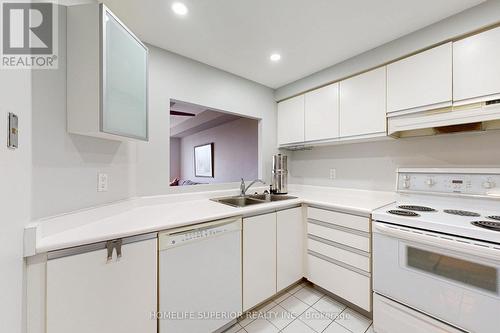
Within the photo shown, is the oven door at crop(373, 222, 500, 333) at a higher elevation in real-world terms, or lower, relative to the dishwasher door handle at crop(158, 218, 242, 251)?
lower

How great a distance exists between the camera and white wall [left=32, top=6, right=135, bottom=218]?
95cm

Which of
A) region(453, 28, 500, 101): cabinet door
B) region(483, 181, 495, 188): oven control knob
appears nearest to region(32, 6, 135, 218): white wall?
region(453, 28, 500, 101): cabinet door

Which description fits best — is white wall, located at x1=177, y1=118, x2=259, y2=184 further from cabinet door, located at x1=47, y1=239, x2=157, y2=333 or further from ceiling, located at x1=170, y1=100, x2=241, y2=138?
cabinet door, located at x1=47, y1=239, x2=157, y2=333

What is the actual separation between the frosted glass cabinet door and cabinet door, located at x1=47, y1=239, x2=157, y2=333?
26.1 inches

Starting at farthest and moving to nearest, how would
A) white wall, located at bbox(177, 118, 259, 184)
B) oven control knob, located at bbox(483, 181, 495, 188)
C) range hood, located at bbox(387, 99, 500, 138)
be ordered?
white wall, located at bbox(177, 118, 259, 184)
oven control knob, located at bbox(483, 181, 495, 188)
range hood, located at bbox(387, 99, 500, 138)

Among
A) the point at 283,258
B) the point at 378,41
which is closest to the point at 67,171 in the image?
the point at 283,258

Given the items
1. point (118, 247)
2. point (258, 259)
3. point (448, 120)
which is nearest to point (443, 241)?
point (448, 120)

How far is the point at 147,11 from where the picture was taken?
1331 mm

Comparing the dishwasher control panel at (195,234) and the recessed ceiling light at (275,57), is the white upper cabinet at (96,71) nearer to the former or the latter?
the dishwasher control panel at (195,234)

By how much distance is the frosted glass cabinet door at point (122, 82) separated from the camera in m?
1.04

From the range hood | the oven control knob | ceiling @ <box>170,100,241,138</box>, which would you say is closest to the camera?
the range hood

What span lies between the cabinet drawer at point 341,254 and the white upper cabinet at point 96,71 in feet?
5.84

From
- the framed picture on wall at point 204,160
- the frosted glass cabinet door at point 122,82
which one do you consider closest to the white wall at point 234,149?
the framed picture on wall at point 204,160

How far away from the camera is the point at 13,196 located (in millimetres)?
755
